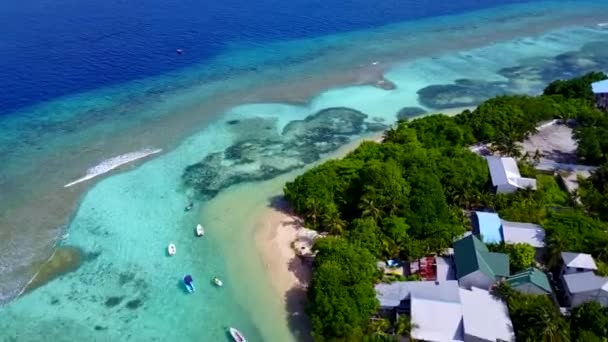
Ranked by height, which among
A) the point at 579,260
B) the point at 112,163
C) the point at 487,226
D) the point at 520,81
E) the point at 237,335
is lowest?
the point at 237,335

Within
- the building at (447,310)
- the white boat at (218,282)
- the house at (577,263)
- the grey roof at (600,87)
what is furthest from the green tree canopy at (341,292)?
the grey roof at (600,87)

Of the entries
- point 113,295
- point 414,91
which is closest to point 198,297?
point 113,295

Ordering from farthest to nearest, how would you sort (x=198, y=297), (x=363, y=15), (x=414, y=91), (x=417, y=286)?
(x=363, y=15)
(x=414, y=91)
(x=198, y=297)
(x=417, y=286)

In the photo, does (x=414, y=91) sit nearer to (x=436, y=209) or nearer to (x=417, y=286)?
(x=436, y=209)

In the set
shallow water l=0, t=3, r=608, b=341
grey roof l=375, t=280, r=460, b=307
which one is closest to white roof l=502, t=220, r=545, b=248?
grey roof l=375, t=280, r=460, b=307

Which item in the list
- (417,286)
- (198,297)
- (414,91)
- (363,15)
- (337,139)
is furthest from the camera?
(363,15)

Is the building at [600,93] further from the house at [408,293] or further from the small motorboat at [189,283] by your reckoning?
the small motorboat at [189,283]

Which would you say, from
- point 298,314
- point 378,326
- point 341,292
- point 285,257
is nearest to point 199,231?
point 285,257

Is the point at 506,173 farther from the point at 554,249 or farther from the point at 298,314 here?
the point at 298,314
